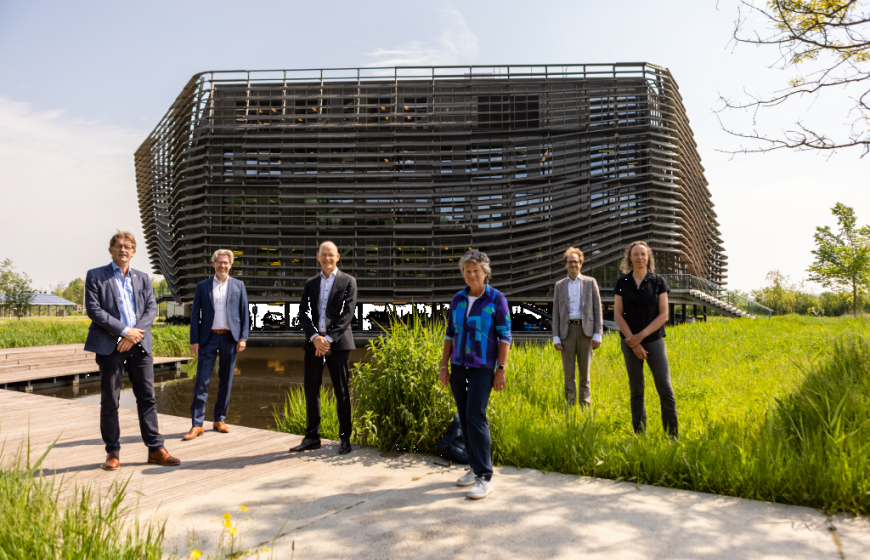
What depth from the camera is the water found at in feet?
31.6

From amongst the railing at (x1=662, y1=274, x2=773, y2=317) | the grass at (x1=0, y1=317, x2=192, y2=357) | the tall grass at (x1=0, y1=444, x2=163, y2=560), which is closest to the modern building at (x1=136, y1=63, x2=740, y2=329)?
the railing at (x1=662, y1=274, x2=773, y2=317)

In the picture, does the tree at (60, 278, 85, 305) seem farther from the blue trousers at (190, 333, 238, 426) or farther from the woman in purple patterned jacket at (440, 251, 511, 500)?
the woman in purple patterned jacket at (440, 251, 511, 500)

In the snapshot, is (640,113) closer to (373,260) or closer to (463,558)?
(373,260)

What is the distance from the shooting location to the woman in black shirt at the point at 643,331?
5098 mm

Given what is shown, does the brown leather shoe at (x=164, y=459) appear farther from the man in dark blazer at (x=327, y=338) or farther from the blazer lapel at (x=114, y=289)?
the blazer lapel at (x=114, y=289)

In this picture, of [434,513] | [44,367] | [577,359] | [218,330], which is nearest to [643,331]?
[577,359]

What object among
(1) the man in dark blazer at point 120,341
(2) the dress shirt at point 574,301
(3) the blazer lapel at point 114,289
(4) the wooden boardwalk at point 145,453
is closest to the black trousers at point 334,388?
(4) the wooden boardwalk at point 145,453

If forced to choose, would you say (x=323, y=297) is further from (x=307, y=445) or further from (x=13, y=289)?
(x=13, y=289)

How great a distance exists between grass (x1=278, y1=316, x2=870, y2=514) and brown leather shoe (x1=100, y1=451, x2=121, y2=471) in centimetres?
227

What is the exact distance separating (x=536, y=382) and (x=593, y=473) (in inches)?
107

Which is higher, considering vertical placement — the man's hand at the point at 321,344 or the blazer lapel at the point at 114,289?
the blazer lapel at the point at 114,289

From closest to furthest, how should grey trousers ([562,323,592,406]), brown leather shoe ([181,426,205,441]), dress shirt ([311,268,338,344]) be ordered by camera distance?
1. dress shirt ([311,268,338,344])
2. brown leather shoe ([181,426,205,441])
3. grey trousers ([562,323,592,406])

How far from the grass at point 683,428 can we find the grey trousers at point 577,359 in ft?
0.96

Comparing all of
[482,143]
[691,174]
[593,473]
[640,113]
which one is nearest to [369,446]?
[593,473]
